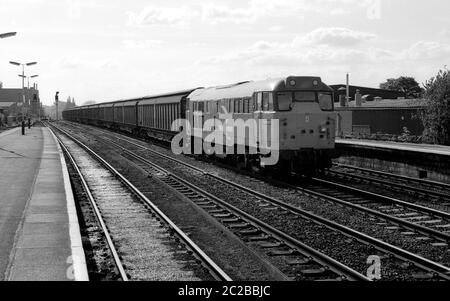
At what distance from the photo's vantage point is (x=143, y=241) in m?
11.2

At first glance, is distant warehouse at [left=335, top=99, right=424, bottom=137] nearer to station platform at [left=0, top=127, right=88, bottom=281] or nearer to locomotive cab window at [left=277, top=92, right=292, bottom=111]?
locomotive cab window at [left=277, top=92, right=292, bottom=111]

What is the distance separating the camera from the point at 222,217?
44.0 feet

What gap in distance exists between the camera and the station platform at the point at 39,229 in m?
8.55

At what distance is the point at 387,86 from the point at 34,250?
108773 mm

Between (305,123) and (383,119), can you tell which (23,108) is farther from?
(305,123)

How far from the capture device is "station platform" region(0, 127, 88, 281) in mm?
8555

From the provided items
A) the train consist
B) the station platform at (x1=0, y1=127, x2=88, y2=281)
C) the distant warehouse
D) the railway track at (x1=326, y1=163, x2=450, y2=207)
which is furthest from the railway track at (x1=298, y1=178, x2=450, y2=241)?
the distant warehouse

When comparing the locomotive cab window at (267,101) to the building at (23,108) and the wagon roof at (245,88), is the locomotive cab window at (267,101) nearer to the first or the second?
the wagon roof at (245,88)

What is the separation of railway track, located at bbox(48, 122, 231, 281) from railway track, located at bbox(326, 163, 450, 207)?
7.62 metres

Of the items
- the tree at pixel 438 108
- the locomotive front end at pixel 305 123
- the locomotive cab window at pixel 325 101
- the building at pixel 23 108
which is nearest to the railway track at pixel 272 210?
the locomotive front end at pixel 305 123

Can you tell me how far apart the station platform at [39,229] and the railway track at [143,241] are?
70 centimetres

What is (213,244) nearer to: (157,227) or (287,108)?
(157,227)
